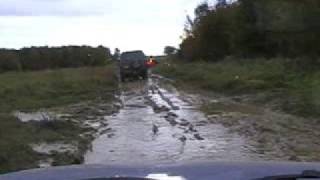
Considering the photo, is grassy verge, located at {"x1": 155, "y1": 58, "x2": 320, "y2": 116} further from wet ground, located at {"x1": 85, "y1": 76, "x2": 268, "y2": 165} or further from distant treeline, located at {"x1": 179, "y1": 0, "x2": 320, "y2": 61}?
wet ground, located at {"x1": 85, "y1": 76, "x2": 268, "y2": 165}

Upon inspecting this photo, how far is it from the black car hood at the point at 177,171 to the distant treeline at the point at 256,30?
1126 inches

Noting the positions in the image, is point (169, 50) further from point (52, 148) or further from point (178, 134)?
point (52, 148)

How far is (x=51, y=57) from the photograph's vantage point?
4043 inches

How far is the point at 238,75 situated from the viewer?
3725 cm

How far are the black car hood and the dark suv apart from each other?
41668mm

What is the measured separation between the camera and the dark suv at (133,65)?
4531 centimetres

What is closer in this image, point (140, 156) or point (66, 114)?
point (140, 156)

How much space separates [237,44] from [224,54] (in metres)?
14.2

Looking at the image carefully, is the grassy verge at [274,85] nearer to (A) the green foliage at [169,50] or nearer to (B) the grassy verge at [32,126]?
(B) the grassy verge at [32,126]

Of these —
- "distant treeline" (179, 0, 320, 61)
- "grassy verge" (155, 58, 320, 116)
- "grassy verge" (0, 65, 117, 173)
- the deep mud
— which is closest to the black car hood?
"grassy verge" (0, 65, 117, 173)

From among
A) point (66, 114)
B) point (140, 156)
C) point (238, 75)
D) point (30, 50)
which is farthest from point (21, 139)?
point (30, 50)

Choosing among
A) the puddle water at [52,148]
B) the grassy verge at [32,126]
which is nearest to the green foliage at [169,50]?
the grassy verge at [32,126]

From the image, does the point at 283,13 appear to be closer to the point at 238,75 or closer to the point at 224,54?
the point at 238,75

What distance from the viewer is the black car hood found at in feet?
10.5
